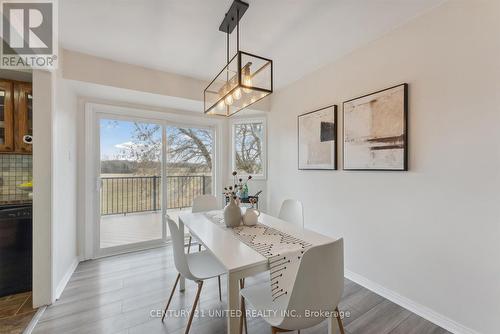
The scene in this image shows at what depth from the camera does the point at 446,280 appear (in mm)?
1609

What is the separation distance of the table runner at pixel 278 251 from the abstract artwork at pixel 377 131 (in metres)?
1.16

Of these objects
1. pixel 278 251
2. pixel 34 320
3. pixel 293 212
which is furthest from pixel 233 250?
pixel 34 320

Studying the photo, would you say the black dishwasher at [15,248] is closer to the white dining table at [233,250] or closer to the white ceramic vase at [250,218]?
the white dining table at [233,250]

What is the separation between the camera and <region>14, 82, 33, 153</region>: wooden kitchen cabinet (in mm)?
2057

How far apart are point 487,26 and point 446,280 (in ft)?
6.00

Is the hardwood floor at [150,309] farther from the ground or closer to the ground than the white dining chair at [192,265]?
closer to the ground

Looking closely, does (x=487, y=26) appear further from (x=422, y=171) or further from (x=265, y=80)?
(x=265, y=80)

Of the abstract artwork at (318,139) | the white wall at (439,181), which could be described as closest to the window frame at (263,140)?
the abstract artwork at (318,139)

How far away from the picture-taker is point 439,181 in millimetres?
1642

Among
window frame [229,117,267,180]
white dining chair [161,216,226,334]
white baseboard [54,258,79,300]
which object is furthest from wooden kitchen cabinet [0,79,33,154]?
window frame [229,117,267,180]

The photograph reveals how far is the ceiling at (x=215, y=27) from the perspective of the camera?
165 centimetres

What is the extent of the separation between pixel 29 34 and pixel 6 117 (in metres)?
0.88

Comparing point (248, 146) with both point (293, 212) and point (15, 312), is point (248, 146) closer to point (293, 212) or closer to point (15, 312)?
point (293, 212)

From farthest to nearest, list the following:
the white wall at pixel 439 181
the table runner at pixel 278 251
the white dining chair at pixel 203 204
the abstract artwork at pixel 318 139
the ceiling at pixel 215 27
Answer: the white dining chair at pixel 203 204 → the abstract artwork at pixel 318 139 → the ceiling at pixel 215 27 → the white wall at pixel 439 181 → the table runner at pixel 278 251
